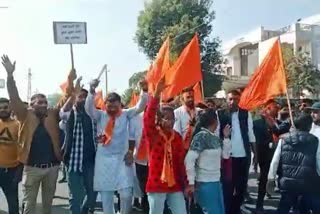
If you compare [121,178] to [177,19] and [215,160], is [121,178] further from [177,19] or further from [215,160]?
[177,19]

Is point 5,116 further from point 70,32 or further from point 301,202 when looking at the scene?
point 301,202

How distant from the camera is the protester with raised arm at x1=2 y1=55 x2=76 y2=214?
6.61m

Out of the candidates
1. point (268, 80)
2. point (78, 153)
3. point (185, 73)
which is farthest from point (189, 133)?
point (185, 73)

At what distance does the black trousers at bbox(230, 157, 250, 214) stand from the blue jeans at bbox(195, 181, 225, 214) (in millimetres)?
2101

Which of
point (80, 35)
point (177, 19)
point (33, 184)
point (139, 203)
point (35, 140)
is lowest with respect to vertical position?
point (139, 203)

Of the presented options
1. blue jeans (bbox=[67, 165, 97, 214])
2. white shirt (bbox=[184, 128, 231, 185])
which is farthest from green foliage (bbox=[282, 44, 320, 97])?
white shirt (bbox=[184, 128, 231, 185])

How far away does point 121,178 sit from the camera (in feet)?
21.0

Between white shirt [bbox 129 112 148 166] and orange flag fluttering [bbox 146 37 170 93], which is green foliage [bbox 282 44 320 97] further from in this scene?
white shirt [bbox 129 112 148 166]

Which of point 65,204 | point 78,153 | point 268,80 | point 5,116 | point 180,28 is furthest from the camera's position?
point 180,28

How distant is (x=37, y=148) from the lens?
6.65 meters

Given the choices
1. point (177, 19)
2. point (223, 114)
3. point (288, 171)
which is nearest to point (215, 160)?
point (288, 171)

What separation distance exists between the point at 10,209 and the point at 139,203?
2.44 meters

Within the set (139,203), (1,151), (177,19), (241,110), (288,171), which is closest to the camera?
(288,171)

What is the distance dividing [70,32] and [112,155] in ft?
6.21
